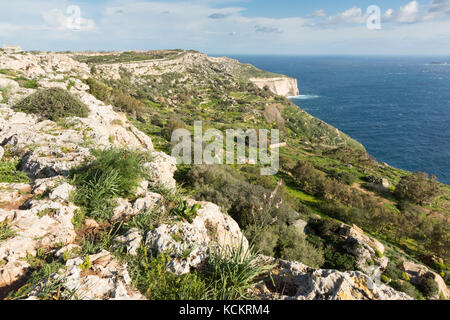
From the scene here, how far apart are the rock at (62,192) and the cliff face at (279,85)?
159716mm

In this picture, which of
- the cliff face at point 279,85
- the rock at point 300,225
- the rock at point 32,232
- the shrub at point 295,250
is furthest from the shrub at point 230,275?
the cliff face at point 279,85

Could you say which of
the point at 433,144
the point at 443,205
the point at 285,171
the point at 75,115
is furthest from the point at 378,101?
the point at 75,115

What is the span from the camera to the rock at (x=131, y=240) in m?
4.34

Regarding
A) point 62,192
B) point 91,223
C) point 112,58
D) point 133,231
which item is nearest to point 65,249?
point 91,223

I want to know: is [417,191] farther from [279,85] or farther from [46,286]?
[279,85]

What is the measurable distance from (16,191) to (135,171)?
9.22 ft

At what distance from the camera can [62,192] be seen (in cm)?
530

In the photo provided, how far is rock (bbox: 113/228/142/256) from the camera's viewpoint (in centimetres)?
434

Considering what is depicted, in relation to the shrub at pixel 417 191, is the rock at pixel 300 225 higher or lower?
higher

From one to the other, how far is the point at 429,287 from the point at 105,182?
20164 mm

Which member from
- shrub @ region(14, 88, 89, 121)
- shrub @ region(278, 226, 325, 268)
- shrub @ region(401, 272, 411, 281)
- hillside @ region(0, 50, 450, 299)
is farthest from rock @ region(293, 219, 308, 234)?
shrub @ region(14, 88, 89, 121)

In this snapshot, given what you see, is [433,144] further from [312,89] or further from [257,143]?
[312,89]

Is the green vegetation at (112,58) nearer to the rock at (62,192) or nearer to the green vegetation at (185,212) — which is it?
the rock at (62,192)

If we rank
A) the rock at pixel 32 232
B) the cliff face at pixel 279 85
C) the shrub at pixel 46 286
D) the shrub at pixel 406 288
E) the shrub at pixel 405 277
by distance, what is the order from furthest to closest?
the cliff face at pixel 279 85 < the shrub at pixel 405 277 < the shrub at pixel 406 288 < the rock at pixel 32 232 < the shrub at pixel 46 286
